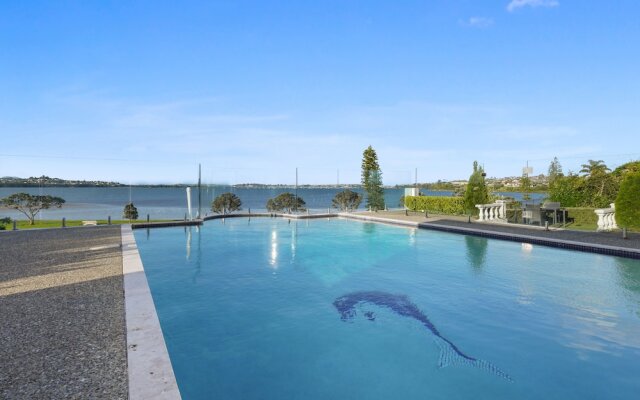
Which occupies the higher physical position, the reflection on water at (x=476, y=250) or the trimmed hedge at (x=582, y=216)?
the trimmed hedge at (x=582, y=216)

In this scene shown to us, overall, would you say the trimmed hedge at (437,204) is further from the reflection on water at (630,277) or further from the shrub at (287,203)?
the reflection on water at (630,277)

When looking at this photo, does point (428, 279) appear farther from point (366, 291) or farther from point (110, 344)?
point (110, 344)

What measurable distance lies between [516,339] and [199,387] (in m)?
5.44

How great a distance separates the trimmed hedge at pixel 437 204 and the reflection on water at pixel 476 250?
8653 millimetres

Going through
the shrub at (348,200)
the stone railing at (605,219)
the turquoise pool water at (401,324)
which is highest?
the shrub at (348,200)

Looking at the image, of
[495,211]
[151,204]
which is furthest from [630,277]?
[151,204]

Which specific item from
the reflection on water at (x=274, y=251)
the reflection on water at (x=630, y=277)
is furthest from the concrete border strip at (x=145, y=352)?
the reflection on water at (x=630, y=277)

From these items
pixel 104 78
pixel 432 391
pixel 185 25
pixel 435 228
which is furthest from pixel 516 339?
pixel 104 78

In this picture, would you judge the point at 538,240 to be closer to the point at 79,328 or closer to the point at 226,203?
the point at 79,328

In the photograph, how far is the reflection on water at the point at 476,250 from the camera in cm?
1213

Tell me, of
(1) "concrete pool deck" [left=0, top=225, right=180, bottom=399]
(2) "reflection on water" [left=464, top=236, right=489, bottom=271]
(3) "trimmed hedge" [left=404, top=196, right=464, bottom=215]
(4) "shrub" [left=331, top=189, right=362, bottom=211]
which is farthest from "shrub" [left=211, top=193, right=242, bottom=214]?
(1) "concrete pool deck" [left=0, top=225, right=180, bottom=399]

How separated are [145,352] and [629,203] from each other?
56.4 ft

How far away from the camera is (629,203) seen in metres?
13.9

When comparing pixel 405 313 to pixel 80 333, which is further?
pixel 405 313
